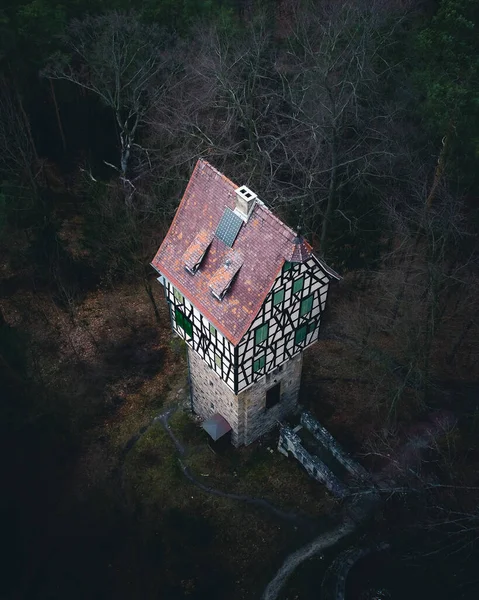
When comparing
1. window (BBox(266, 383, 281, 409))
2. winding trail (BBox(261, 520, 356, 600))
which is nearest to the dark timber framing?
window (BBox(266, 383, 281, 409))

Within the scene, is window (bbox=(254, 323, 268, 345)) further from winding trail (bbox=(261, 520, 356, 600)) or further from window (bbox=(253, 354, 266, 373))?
winding trail (bbox=(261, 520, 356, 600))

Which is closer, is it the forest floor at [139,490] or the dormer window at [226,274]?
the dormer window at [226,274]

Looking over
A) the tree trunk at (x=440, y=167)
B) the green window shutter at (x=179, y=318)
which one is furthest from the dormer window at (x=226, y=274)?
the tree trunk at (x=440, y=167)

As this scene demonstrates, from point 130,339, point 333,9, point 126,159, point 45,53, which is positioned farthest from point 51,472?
point 333,9

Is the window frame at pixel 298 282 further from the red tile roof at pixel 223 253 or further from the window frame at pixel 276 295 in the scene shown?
the red tile roof at pixel 223 253

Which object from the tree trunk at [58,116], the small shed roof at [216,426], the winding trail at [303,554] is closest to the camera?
the winding trail at [303,554]

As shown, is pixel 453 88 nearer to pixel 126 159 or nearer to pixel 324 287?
pixel 324 287
